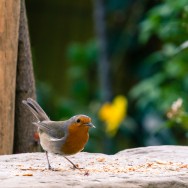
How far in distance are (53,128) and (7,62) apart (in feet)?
4.06

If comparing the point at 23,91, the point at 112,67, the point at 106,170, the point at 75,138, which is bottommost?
the point at 106,170

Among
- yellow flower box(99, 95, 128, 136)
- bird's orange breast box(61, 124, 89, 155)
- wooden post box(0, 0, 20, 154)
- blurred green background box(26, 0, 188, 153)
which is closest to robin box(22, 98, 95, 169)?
bird's orange breast box(61, 124, 89, 155)

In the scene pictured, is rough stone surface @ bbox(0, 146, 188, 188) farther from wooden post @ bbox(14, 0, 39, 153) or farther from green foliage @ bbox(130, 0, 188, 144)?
green foliage @ bbox(130, 0, 188, 144)

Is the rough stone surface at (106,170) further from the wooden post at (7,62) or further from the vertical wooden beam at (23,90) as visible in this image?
the vertical wooden beam at (23,90)

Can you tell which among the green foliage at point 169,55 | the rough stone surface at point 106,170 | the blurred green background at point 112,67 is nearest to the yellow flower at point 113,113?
the blurred green background at point 112,67

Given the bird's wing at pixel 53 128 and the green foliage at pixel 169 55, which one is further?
the green foliage at pixel 169 55

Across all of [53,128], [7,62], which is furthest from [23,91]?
[53,128]

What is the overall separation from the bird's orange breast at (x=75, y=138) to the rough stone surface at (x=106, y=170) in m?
0.13

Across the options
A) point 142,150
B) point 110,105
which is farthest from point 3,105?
point 110,105

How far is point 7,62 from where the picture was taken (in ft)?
20.3

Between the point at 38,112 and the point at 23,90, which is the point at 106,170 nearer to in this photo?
the point at 38,112

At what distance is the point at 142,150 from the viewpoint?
585 centimetres

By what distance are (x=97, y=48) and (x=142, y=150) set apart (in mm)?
5011

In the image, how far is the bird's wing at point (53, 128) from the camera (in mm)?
5016
